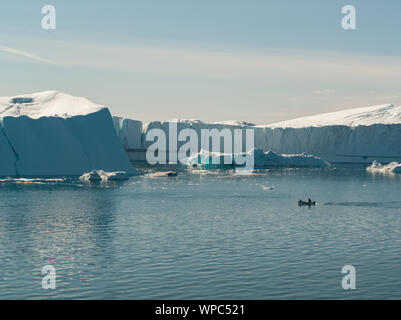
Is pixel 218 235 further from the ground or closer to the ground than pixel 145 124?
closer to the ground

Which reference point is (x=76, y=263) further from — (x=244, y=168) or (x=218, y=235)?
(x=244, y=168)

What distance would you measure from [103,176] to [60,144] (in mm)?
5965

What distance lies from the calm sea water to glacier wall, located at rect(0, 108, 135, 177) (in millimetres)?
13639

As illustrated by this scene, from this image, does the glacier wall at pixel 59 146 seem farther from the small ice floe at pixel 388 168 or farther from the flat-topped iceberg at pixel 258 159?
the small ice floe at pixel 388 168

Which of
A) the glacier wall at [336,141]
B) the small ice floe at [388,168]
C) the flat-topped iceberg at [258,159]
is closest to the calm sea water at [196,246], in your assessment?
the small ice floe at [388,168]

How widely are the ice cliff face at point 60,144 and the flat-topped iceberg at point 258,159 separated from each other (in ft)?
108

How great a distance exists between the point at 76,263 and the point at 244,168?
82061 millimetres

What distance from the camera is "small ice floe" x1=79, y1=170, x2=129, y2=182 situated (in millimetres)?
62875

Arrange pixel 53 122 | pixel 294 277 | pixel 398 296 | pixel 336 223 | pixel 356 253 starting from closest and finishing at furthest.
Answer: pixel 398 296, pixel 294 277, pixel 356 253, pixel 336 223, pixel 53 122

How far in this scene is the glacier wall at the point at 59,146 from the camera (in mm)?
62000

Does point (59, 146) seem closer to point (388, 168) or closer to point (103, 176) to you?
point (103, 176)

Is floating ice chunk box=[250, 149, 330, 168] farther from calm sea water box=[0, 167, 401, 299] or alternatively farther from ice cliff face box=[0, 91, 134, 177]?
calm sea water box=[0, 167, 401, 299]
